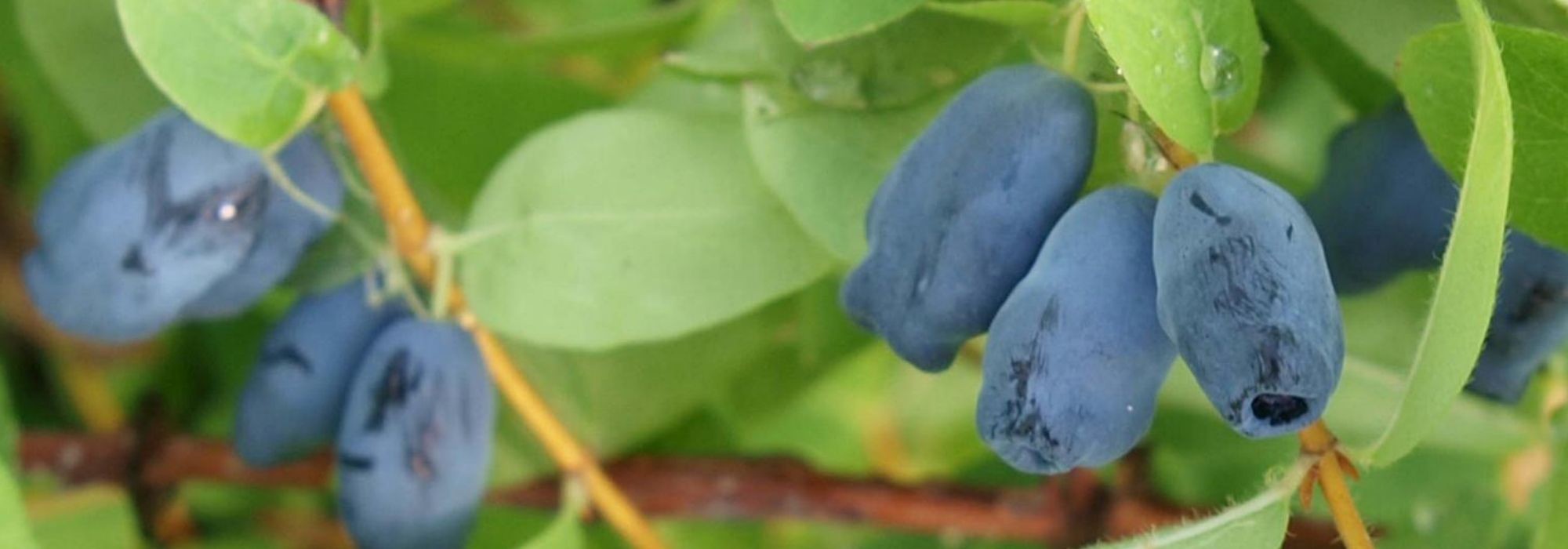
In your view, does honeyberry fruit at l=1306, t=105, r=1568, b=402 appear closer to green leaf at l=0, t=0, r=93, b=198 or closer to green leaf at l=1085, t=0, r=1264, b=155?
green leaf at l=1085, t=0, r=1264, b=155

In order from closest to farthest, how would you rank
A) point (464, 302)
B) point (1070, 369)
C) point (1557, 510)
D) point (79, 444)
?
point (1070, 369), point (1557, 510), point (464, 302), point (79, 444)

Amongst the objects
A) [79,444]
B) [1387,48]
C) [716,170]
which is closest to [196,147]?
[716,170]

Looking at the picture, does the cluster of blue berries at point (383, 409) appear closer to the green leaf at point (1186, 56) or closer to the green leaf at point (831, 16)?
the green leaf at point (831, 16)

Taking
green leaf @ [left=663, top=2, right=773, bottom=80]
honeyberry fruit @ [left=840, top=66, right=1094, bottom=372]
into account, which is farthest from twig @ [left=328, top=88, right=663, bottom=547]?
honeyberry fruit @ [left=840, top=66, right=1094, bottom=372]

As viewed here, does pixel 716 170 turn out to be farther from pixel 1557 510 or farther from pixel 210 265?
pixel 1557 510

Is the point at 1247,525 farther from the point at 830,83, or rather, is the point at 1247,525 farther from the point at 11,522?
the point at 11,522

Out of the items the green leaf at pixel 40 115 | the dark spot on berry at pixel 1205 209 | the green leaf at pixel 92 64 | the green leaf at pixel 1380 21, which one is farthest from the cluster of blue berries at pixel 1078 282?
the green leaf at pixel 40 115

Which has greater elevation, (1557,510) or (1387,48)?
(1387,48)
